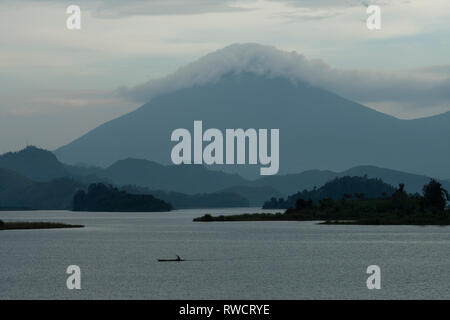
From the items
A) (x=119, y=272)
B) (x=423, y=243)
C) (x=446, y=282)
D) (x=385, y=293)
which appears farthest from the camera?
(x=423, y=243)

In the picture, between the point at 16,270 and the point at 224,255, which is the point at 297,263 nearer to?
the point at 224,255

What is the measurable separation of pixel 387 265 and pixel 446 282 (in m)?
24.8

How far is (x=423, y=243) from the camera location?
591ft

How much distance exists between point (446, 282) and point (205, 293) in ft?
102

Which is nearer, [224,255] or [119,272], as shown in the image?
[119,272]

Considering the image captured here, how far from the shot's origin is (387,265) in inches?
5027

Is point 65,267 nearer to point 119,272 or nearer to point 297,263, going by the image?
point 119,272

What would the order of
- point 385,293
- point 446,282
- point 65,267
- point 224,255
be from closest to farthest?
point 385,293 → point 446,282 → point 65,267 → point 224,255

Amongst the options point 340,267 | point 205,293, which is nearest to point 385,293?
point 205,293
